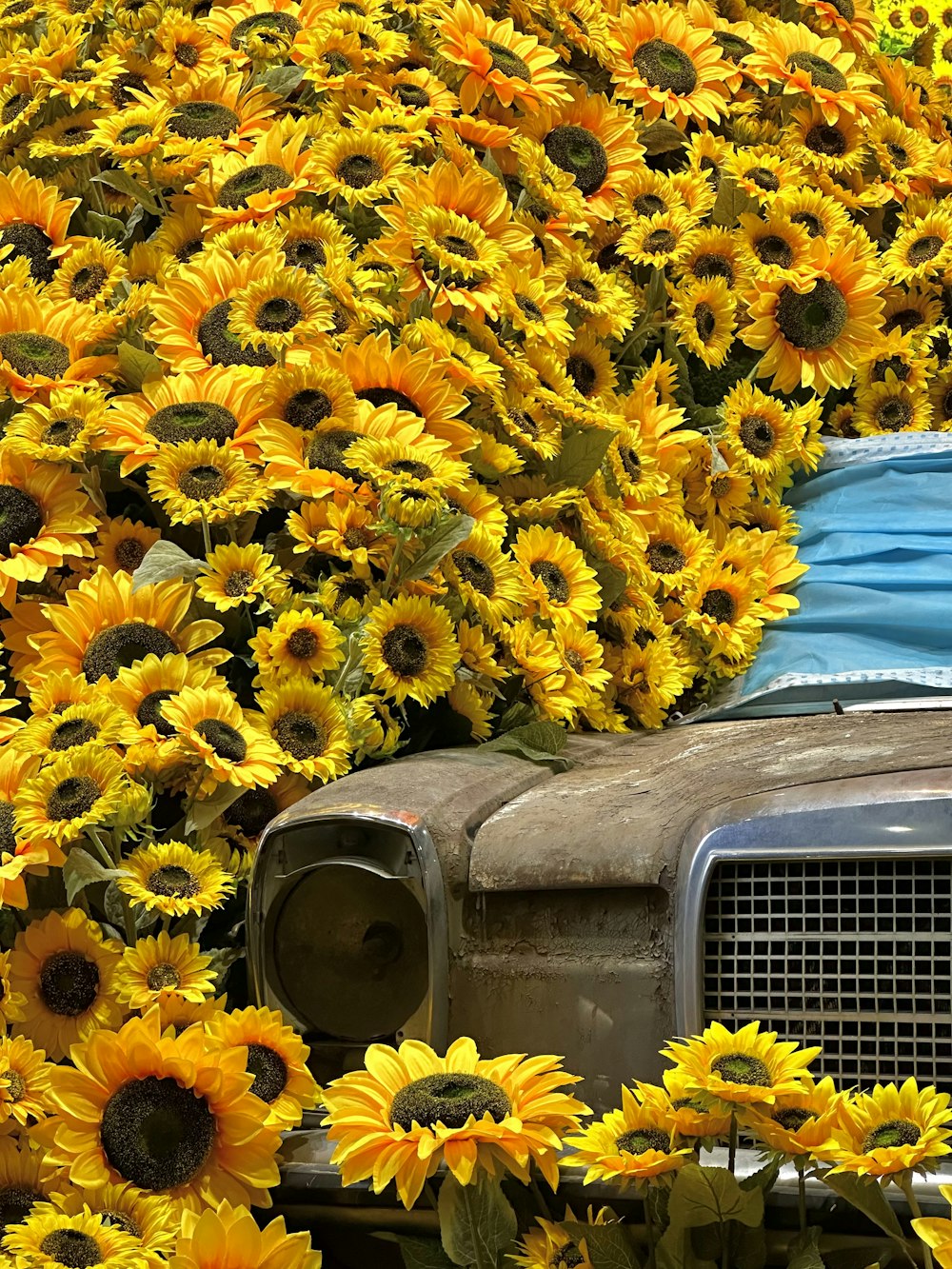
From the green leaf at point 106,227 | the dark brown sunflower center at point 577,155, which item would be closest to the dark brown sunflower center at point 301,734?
the green leaf at point 106,227

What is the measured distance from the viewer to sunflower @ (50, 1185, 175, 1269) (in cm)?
169

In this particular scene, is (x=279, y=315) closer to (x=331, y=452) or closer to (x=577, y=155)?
(x=331, y=452)

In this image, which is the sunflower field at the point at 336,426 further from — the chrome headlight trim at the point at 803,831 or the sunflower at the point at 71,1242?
the chrome headlight trim at the point at 803,831

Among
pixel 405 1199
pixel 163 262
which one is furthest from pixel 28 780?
pixel 163 262

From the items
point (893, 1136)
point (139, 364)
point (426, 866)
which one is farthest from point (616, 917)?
point (139, 364)

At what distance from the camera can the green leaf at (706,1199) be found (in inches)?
59.5

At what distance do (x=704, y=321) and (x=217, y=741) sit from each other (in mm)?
1452

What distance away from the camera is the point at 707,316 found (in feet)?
10.2

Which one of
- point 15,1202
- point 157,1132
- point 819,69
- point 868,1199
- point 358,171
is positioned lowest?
point 15,1202

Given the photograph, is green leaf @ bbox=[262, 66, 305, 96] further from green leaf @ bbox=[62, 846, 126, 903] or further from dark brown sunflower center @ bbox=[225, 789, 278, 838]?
green leaf @ bbox=[62, 846, 126, 903]

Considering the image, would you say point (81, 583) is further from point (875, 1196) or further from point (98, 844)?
point (875, 1196)

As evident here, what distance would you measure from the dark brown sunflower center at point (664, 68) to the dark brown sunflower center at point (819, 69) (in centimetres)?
24

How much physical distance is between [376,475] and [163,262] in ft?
2.49

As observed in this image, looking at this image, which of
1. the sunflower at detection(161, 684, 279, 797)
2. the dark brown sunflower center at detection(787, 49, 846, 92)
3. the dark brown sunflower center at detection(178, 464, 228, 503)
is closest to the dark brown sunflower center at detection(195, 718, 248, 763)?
the sunflower at detection(161, 684, 279, 797)
